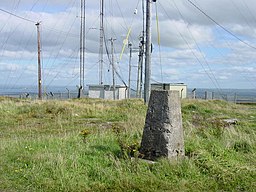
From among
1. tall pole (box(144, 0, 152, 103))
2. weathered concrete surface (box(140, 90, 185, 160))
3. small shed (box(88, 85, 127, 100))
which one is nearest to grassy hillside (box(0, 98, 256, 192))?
weathered concrete surface (box(140, 90, 185, 160))

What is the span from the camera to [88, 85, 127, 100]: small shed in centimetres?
4956

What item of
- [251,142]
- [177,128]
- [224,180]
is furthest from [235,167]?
[251,142]

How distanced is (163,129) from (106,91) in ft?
140

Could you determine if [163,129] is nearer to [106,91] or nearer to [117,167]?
[117,167]

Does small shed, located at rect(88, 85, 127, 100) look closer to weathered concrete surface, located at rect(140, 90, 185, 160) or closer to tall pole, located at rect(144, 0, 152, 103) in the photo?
tall pole, located at rect(144, 0, 152, 103)

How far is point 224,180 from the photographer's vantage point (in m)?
6.04

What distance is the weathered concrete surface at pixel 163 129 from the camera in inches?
281

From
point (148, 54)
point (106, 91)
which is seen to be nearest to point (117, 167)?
point (148, 54)

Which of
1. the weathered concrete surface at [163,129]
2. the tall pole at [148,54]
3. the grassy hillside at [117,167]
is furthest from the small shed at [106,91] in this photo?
the weathered concrete surface at [163,129]

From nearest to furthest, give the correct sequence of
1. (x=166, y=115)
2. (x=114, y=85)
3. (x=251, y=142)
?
(x=166, y=115) < (x=251, y=142) < (x=114, y=85)

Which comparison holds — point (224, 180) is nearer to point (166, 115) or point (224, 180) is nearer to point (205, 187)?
point (205, 187)

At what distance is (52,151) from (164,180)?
2.90 meters

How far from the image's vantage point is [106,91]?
4966 centimetres

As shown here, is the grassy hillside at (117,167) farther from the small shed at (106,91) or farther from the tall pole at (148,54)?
the small shed at (106,91)
